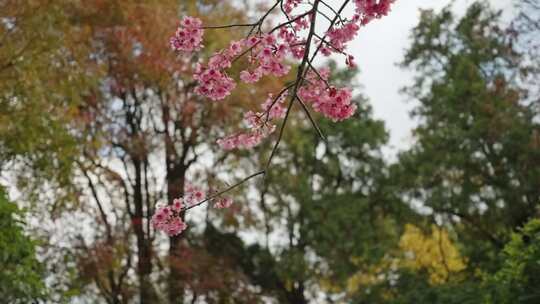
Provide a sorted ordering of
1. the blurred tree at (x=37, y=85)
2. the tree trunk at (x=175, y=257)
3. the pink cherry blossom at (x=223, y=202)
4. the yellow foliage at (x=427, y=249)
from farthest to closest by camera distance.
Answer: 1. the yellow foliage at (x=427, y=249)
2. the tree trunk at (x=175, y=257)
3. the blurred tree at (x=37, y=85)
4. the pink cherry blossom at (x=223, y=202)

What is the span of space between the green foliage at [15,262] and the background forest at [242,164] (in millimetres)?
3158

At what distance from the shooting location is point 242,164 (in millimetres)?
18109

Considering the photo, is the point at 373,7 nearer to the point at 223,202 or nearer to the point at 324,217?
the point at 223,202

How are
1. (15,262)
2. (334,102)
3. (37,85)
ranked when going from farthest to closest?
(37,85), (15,262), (334,102)

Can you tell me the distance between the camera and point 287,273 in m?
20.1

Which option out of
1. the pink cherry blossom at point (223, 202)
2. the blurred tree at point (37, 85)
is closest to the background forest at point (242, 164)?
the blurred tree at point (37, 85)

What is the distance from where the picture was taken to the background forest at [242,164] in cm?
1152

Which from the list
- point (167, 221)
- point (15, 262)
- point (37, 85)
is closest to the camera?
point (167, 221)

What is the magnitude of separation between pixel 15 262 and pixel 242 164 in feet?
36.6

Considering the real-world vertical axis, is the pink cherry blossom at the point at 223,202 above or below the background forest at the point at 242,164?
below

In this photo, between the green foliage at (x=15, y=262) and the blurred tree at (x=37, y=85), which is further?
the blurred tree at (x=37, y=85)

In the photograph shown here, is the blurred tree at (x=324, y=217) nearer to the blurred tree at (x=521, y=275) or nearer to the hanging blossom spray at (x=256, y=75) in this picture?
the blurred tree at (x=521, y=275)

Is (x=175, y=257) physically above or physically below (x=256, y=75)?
above

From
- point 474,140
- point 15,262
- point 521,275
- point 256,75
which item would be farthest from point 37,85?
point 474,140
